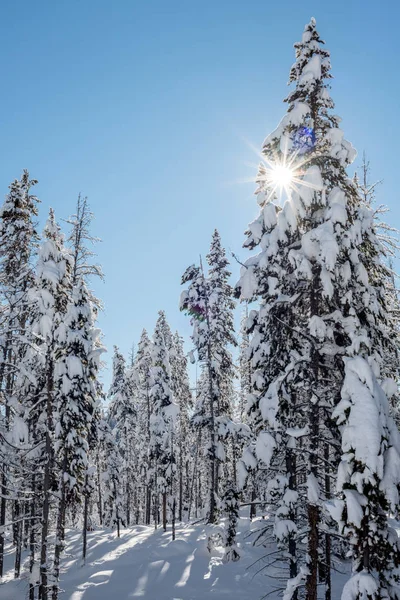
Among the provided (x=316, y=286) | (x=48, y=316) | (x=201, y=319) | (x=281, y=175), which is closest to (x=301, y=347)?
(x=316, y=286)

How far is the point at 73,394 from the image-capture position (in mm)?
17344

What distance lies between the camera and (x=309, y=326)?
30.2 feet

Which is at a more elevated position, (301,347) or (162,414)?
(301,347)

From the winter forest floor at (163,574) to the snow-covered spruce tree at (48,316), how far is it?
485cm

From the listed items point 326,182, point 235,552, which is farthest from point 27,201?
point 235,552


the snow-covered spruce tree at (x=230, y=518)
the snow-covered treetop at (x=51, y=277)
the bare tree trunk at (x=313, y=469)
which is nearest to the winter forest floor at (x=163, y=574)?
the snow-covered spruce tree at (x=230, y=518)

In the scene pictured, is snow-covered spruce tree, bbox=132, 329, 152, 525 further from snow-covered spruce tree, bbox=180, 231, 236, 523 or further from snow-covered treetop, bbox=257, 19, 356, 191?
snow-covered treetop, bbox=257, 19, 356, 191

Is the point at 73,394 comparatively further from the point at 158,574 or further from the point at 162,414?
the point at 162,414

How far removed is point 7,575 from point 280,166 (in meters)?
27.5

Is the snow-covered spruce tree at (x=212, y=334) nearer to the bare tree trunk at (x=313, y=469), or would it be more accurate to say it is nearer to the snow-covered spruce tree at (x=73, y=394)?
the snow-covered spruce tree at (x=73, y=394)

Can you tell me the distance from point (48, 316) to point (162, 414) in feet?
61.8

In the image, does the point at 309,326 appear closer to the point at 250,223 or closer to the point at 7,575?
the point at 250,223

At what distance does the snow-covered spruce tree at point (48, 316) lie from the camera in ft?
A: 52.4

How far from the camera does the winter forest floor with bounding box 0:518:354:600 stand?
19156 millimetres
